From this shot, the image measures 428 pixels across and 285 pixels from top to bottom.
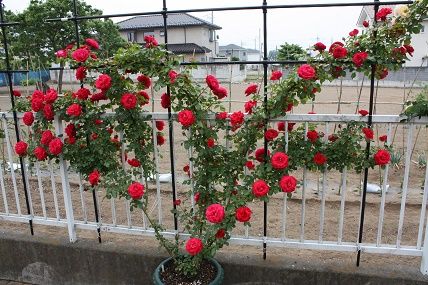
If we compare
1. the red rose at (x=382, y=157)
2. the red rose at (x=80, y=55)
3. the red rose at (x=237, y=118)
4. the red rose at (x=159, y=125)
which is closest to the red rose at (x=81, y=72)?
the red rose at (x=80, y=55)

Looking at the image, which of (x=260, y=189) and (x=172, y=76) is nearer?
(x=260, y=189)

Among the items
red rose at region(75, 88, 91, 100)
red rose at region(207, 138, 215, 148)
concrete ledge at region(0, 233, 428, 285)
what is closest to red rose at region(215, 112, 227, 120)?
red rose at region(207, 138, 215, 148)

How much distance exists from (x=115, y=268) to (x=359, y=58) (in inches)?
85.8

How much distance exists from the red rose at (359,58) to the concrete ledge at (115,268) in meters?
1.34

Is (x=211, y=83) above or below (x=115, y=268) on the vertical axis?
above

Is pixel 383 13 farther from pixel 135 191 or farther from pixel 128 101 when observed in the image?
pixel 135 191

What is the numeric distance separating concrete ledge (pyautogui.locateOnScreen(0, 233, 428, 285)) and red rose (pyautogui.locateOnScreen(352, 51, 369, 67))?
1337mm

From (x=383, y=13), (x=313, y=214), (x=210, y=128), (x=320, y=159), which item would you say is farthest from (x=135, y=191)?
(x=313, y=214)

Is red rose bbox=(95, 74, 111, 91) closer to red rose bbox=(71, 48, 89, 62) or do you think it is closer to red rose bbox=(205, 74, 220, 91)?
red rose bbox=(71, 48, 89, 62)

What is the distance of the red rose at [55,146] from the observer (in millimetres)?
Answer: 2416

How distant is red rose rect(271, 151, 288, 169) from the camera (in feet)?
6.75

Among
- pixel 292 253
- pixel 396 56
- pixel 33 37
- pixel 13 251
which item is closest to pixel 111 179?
pixel 13 251

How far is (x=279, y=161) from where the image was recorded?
6.77ft

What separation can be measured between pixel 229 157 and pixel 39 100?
1328 mm
